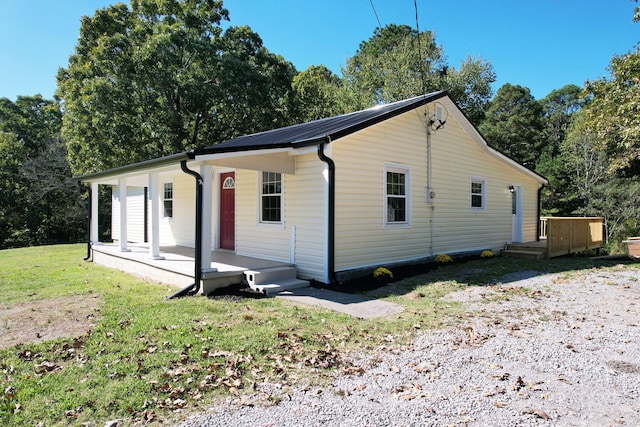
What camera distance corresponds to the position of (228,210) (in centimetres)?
1056

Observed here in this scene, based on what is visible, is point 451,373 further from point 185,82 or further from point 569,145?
point 569,145

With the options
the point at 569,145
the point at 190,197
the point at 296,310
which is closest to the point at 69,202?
the point at 190,197

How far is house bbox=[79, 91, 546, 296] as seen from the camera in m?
7.66

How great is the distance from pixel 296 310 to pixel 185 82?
16.2 meters

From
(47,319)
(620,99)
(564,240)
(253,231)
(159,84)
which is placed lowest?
(47,319)

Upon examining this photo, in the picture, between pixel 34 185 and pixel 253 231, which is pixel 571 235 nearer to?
pixel 253 231

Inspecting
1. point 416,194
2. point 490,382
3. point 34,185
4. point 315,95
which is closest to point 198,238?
point 490,382

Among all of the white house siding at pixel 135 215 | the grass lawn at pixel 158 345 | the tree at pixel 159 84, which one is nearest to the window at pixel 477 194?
the grass lawn at pixel 158 345

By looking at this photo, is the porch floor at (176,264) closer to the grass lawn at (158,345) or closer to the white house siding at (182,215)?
the grass lawn at (158,345)

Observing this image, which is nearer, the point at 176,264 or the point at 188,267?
the point at 188,267

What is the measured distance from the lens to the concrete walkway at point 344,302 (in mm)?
5843

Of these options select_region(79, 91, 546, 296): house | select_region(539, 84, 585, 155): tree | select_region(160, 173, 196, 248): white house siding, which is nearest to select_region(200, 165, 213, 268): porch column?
select_region(79, 91, 546, 296): house

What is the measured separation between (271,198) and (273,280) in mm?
2251

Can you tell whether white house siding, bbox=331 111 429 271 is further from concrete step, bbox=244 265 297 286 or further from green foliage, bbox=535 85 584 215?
green foliage, bbox=535 85 584 215
